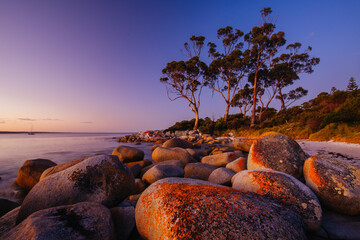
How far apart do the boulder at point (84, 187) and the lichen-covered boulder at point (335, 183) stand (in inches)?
113

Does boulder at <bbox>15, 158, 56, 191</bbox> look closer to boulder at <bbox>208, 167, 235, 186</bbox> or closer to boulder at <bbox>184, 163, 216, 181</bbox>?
boulder at <bbox>184, 163, 216, 181</bbox>

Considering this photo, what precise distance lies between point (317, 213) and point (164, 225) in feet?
5.70

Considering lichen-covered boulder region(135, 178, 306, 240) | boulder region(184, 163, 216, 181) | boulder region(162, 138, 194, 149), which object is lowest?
boulder region(184, 163, 216, 181)

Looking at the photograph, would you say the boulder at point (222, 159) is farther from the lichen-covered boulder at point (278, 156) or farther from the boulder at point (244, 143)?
the boulder at point (244, 143)

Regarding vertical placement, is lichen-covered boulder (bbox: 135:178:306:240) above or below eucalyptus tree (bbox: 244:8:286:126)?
below

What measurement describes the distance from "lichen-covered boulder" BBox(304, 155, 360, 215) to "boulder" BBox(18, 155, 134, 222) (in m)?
2.86

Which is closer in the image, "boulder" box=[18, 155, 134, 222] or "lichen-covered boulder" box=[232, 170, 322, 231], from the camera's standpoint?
"lichen-covered boulder" box=[232, 170, 322, 231]

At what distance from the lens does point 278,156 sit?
2932 millimetres

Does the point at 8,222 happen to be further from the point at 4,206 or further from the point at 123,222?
the point at 123,222

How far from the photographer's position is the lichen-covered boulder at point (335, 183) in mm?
1947

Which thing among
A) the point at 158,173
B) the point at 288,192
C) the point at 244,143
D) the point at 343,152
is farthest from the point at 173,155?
the point at 343,152

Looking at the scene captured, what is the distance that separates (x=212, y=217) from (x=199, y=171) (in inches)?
106

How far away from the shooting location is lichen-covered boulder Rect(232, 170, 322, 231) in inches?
64.4

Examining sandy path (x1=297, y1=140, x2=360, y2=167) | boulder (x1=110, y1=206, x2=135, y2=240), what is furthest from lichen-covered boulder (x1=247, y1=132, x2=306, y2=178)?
sandy path (x1=297, y1=140, x2=360, y2=167)
